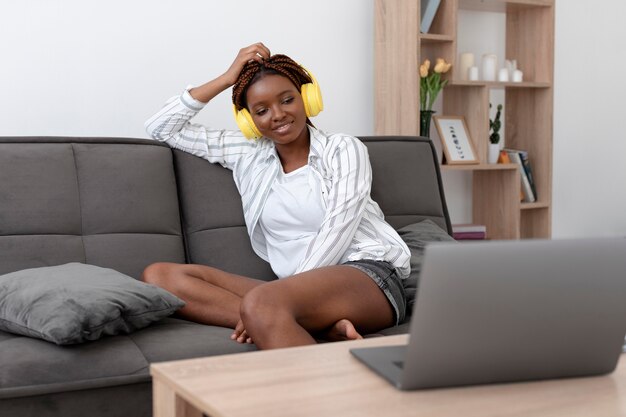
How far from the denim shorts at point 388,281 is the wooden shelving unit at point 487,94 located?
1192mm

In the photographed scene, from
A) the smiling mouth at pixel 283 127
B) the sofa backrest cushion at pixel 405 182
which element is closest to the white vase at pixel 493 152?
the sofa backrest cushion at pixel 405 182

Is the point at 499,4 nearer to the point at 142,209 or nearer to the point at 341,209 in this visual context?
the point at 341,209

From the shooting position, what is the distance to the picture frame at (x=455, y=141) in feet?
12.0

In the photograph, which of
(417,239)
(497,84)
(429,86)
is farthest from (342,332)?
(497,84)

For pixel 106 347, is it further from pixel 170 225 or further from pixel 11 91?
pixel 11 91

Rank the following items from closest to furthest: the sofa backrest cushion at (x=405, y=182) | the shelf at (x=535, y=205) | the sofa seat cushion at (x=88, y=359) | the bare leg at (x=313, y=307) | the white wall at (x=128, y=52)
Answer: the sofa seat cushion at (x=88, y=359) < the bare leg at (x=313, y=307) < the sofa backrest cushion at (x=405, y=182) < the white wall at (x=128, y=52) < the shelf at (x=535, y=205)

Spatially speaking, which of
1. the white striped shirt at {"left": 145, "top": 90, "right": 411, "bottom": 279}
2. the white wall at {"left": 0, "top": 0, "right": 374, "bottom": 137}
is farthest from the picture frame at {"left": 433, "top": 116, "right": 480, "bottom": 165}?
the white striped shirt at {"left": 145, "top": 90, "right": 411, "bottom": 279}

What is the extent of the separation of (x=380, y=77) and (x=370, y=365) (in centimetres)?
243

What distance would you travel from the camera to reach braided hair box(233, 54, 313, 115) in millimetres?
2549

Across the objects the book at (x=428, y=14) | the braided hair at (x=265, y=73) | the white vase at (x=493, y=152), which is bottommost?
the white vase at (x=493, y=152)

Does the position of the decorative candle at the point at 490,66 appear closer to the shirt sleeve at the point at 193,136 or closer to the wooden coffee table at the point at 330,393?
the shirt sleeve at the point at 193,136

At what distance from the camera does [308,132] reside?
8.59 feet

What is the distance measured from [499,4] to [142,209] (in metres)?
1.99

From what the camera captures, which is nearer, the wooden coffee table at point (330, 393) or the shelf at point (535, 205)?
the wooden coffee table at point (330, 393)
